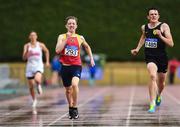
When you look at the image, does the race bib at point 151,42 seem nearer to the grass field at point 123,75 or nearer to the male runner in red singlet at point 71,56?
the male runner in red singlet at point 71,56

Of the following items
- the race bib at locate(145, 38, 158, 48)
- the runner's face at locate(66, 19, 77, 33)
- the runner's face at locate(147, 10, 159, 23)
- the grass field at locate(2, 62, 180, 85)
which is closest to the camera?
the runner's face at locate(66, 19, 77, 33)

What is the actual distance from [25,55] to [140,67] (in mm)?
26184

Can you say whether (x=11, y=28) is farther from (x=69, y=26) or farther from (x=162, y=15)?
(x=69, y=26)

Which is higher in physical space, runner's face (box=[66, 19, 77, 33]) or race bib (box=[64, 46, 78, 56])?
runner's face (box=[66, 19, 77, 33])

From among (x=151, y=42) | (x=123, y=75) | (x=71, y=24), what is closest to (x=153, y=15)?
(x=151, y=42)

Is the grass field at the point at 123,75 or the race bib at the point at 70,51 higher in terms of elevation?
the race bib at the point at 70,51

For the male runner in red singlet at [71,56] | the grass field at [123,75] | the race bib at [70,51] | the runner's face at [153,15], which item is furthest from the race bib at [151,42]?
the grass field at [123,75]

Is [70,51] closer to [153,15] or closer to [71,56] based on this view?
[71,56]

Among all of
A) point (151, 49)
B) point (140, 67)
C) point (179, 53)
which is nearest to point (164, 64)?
point (151, 49)

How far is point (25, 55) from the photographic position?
16672 mm

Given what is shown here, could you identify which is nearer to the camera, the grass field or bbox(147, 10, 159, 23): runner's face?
bbox(147, 10, 159, 23): runner's face

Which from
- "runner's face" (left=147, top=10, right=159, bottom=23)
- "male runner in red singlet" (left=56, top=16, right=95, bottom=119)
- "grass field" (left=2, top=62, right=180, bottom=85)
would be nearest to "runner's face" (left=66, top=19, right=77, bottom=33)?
"male runner in red singlet" (left=56, top=16, right=95, bottom=119)

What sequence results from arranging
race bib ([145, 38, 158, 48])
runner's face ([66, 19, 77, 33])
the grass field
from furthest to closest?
the grass field → race bib ([145, 38, 158, 48]) → runner's face ([66, 19, 77, 33])

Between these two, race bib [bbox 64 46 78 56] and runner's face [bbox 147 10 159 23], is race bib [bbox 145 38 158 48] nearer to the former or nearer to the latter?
runner's face [bbox 147 10 159 23]
